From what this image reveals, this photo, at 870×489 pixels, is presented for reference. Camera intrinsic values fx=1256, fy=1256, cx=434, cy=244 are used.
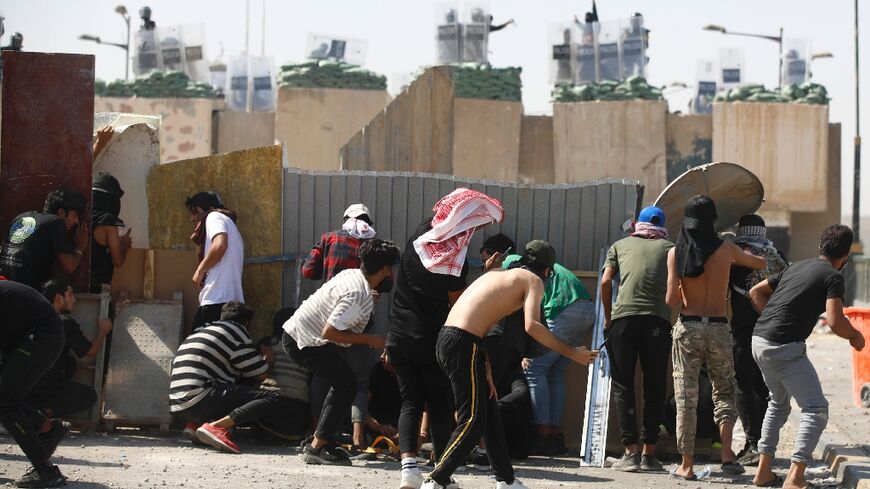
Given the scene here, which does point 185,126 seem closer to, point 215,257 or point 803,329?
point 215,257

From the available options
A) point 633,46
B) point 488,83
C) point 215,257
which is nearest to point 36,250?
point 215,257

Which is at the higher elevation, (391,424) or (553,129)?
(553,129)

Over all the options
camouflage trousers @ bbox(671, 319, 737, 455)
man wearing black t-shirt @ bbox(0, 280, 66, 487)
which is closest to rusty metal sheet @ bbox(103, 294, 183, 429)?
man wearing black t-shirt @ bbox(0, 280, 66, 487)

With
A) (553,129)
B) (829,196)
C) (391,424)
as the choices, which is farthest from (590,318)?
(829,196)

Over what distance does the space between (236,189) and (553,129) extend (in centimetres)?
1742

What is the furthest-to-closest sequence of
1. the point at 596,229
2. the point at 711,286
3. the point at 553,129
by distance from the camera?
the point at 553,129, the point at 596,229, the point at 711,286

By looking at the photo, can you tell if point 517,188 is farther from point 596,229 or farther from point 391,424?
point 391,424

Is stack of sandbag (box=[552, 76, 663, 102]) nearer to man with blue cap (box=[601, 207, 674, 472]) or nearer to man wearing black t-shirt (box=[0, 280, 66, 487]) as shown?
man with blue cap (box=[601, 207, 674, 472])

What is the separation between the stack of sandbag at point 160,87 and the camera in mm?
29656

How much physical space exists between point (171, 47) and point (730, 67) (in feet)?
46.4

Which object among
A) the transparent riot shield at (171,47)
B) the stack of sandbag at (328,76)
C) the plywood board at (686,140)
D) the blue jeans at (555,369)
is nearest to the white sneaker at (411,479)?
the blue jeans at (555,369)

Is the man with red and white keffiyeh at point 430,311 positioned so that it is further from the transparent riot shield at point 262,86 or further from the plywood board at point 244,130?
the transparent riot shield at point 262,86

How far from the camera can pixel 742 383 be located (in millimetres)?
8305

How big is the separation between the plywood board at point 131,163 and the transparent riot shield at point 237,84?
23.8m
